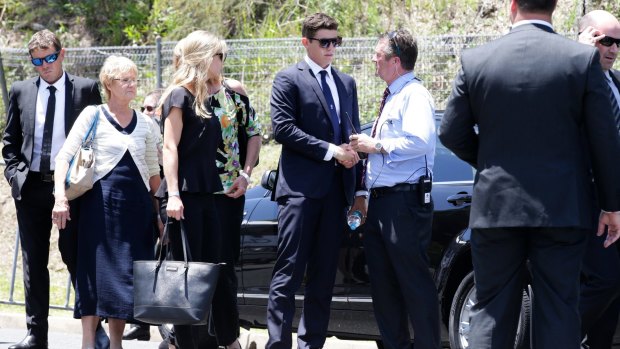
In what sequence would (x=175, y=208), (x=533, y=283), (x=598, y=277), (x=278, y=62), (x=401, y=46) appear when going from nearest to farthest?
1. (x=533, y=283)
2. (x=598, y=277)
3. (x=401, y=46)
4. (x=175, y=208)
5. (x=278, y=62)

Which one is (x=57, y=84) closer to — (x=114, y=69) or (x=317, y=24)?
(x=114, y=69)

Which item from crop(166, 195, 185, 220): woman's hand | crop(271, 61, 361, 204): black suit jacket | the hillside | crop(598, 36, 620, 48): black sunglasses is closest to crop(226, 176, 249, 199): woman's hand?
crop(271, 61, 361, 204): black suit jacket

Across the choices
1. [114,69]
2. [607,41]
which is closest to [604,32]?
[607,41]

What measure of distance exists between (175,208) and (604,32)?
2.74 meters

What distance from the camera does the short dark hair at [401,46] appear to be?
711cm

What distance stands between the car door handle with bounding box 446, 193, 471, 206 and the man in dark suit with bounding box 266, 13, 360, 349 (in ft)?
2.66

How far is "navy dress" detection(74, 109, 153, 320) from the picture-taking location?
7793 mm

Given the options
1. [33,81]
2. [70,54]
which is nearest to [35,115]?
[33,81]

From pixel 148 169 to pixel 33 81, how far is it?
135 cm

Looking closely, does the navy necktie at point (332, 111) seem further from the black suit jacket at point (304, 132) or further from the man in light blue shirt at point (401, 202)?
the man in light blue shirt at point (401, 202)

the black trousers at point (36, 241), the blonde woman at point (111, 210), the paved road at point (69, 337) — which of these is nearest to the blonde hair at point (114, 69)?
the blonde woman at point (111, 210)

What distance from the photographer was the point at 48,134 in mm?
8523

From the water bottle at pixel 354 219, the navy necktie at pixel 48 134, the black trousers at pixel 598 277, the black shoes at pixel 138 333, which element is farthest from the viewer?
the black shoes at pixel 138 333

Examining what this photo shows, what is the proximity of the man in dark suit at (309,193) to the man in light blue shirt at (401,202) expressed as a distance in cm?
41
